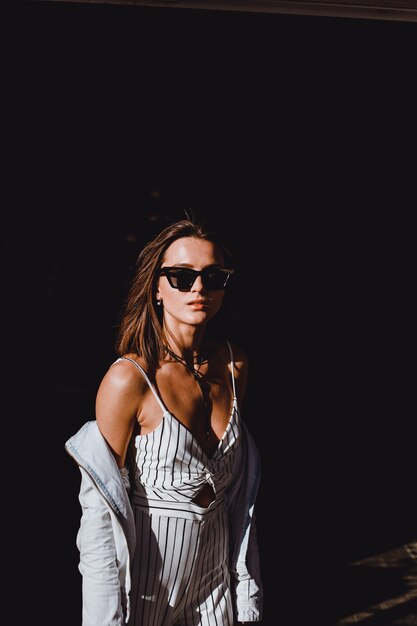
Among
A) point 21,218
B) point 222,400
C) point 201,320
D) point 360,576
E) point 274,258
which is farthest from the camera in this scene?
point 274,258

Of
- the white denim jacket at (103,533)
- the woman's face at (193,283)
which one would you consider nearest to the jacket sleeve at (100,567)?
the white denim jacket at (103,533)

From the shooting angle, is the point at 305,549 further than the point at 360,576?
Yes

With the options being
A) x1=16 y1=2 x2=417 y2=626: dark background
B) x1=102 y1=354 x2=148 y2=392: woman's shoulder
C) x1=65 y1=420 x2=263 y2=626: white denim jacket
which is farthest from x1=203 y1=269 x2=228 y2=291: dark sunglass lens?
x1=16 y1=2 x2=417 y2=626: dark background

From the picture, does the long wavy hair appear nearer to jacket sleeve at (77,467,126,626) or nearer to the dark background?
jacket sleeve at (77,467,126,626)

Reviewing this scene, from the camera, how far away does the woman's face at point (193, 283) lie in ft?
4.72

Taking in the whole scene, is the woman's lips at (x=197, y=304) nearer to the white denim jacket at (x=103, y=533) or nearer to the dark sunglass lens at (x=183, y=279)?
the dark sunglass lens at (x=183, y=279)

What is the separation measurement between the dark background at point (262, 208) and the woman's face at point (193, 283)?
349cm

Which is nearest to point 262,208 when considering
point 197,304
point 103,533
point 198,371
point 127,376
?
point 198,371

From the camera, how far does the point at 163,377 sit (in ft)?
4.84

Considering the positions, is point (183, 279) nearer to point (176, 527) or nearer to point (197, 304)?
point (197, 304)

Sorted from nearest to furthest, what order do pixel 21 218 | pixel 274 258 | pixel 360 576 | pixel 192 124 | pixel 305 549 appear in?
pixel 360 576
pixel 305 549
pixel 21 218
pixel 192 124
pixel 274 258

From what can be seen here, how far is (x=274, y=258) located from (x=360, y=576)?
12.7 feet

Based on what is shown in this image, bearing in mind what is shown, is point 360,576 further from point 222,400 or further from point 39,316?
point 39,316

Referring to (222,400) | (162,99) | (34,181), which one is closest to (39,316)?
(34,181)
